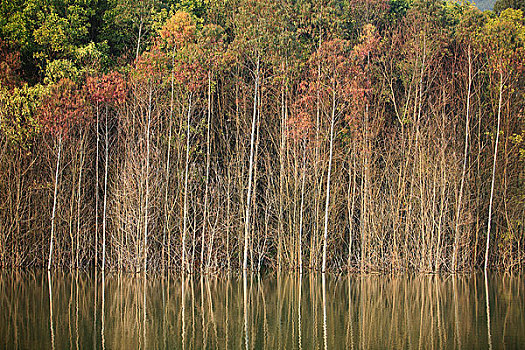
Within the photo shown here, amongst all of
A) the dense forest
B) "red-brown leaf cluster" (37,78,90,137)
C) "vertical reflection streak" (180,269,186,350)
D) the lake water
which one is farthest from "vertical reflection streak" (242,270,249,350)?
"red-brown leaf cluster" (37,78,90,137)

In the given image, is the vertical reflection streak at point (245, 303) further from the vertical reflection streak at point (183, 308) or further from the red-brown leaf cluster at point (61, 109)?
the red-brown leaf cluster at point (61, 109)

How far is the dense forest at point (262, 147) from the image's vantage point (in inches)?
862

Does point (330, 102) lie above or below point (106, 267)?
above

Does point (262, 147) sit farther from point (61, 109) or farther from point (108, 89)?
point (61, 109)

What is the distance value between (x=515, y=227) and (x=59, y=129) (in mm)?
15625

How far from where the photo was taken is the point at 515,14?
85.3ft

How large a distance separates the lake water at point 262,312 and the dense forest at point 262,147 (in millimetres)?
2081

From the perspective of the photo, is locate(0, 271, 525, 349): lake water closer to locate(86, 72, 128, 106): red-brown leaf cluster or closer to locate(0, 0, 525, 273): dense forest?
locate(0, 0, 525, 273): dense forest

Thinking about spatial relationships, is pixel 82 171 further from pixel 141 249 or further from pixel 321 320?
pixel 321 320

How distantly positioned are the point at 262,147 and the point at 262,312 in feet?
43.5

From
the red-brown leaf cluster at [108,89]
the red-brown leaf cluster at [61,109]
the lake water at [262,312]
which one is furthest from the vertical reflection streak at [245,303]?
the red-brown leaf cluster at [61,109]

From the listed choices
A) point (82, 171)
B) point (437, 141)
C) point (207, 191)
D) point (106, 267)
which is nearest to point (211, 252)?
point (207, 191)

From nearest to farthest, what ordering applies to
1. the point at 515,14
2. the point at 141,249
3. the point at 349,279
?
the point at 349,279 → the point at 141,249 → the point at 515,14

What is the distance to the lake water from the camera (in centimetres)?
1069
